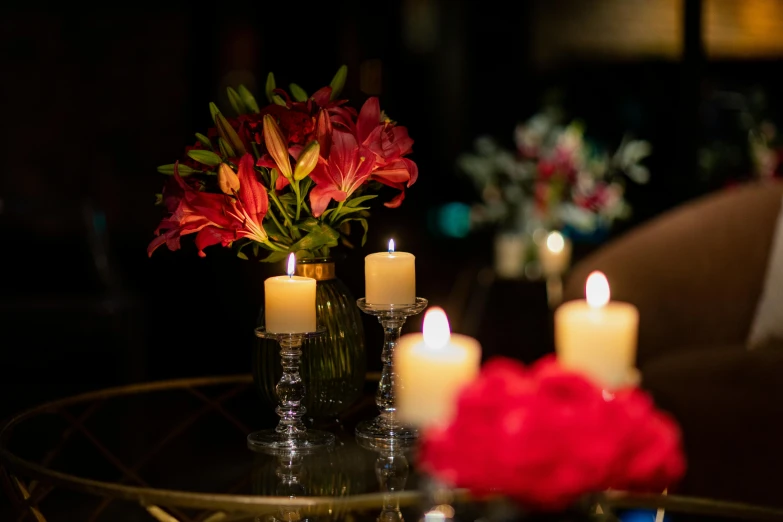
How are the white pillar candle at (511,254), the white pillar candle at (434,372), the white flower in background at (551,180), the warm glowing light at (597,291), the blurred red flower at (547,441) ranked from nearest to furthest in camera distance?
the blurred red flower at (547,441), the white pillar candle at (434,372), the warm glowing light at (597,291), the white flower in background at (551,180), the white pillar candle at (511,254)

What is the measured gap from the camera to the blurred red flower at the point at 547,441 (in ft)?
2.07

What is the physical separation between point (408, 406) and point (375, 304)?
0.45m

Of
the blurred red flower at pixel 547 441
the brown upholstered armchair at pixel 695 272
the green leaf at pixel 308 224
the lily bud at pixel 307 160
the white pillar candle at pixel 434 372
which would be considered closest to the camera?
the blurred red flower at pixel 547 441

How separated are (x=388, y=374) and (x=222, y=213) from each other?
1.00 ft

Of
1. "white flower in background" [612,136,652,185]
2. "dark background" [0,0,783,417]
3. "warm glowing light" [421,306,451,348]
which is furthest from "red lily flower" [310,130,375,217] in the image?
"white flower in background" [612,136,652,185]

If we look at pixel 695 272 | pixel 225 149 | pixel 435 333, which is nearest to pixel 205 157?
pixel 225 149

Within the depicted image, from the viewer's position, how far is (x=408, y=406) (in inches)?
30.3

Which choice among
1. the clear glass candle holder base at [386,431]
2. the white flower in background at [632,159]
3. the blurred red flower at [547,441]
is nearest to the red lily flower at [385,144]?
the clear glass candle holder base at [386,431]

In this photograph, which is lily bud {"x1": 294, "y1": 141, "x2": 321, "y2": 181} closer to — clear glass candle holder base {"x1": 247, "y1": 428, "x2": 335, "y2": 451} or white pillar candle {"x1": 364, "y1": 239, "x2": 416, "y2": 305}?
white pillar candle {"x1": 364, "y1": 239, "x2": 416, "y2": 305}

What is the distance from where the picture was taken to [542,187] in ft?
10.4

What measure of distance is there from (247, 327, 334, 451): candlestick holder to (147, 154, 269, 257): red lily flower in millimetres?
120

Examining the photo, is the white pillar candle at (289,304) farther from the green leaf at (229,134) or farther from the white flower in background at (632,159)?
the white flower in background at (632,159)

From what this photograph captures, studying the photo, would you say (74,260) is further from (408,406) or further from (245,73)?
(408,406)

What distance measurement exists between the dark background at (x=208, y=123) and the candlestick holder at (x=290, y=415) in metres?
0.72
